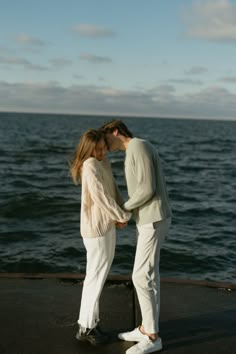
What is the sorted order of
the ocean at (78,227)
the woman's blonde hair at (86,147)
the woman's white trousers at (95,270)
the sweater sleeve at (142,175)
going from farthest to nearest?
the ocean at (78,227)
the woman's white trousers at (95,270)
the woman's blonde hair at (86,147)
the sweater sleeve at (142,175)

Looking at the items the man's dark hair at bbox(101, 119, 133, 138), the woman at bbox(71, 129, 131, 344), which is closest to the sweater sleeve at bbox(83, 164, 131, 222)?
the woman at bbox(71, 129, 131, 344)

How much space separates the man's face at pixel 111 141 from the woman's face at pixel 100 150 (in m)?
0.04

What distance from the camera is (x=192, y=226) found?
11891mm

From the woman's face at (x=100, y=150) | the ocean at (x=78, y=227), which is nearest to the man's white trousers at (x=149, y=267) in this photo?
the woman's face at (x=100, y=150)

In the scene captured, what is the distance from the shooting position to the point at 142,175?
3.60 m

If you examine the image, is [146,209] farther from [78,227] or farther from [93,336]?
[78,227]

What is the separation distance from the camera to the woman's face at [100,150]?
3760 mm

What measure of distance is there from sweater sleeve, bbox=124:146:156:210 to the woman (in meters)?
0.24

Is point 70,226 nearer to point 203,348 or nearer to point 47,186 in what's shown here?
point 47,186

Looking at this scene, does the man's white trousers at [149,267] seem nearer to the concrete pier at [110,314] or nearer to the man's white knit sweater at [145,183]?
the man's white knit sweater at [145,183]

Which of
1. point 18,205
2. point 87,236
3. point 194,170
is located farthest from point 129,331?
point 194,170

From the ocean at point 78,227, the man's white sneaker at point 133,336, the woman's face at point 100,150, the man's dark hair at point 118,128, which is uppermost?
the man's dark hair at point 118,128

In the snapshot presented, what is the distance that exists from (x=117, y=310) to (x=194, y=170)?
792 inches

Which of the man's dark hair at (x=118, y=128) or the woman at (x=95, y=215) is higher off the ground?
the man's dark hair at (x=118, y=128)
